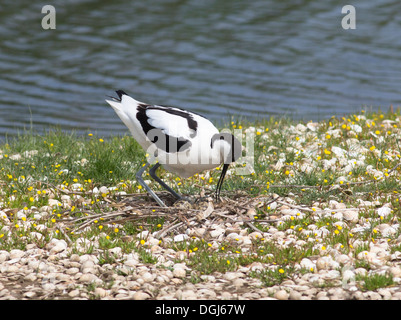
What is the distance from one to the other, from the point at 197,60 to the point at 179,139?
8.13m

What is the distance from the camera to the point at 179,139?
18.7 feet

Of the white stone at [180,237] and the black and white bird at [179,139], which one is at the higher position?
the black and white bird at [179,139]

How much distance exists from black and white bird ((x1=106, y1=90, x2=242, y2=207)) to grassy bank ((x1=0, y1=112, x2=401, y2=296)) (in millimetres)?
441

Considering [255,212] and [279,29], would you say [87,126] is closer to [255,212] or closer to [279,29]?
[255,212]

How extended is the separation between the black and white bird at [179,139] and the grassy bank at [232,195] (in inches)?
17.4

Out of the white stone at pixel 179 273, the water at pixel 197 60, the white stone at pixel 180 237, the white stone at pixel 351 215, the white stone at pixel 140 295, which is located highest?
the water at pixel 197 60

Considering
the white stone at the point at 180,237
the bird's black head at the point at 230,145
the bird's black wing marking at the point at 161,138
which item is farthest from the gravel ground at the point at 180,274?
the bird's black wing marking at the point at 161,138

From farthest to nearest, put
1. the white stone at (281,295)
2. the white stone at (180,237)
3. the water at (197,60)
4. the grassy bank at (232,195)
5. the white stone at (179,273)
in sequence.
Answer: the water at (197,60) < the white stone at (180,237) < the grassy bank at (232,195) < the white stone at (179,273) < the white stone at (281,295)

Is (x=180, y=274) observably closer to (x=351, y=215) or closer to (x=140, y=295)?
(x=140, y=295)

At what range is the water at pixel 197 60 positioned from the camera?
11.3 metres

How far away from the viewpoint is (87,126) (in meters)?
10.5

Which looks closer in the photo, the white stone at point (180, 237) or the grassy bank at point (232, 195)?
the grassy bank at point (232, 195)

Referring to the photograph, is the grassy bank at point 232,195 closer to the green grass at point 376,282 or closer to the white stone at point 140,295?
the green grass at point 376,282

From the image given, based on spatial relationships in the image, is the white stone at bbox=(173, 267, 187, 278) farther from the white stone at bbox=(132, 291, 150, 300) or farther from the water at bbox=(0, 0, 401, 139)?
the water at bbox=(0, 0, 401, 139)
